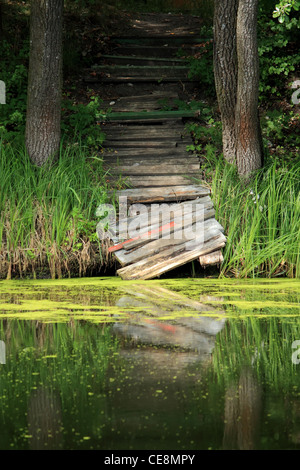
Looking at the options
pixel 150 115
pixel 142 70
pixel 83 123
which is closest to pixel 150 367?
pixel 83 123

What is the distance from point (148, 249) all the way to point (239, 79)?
2.11m

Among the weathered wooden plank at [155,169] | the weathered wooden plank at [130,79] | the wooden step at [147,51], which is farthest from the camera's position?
the wooden step at [147,51]

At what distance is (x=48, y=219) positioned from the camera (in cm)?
680

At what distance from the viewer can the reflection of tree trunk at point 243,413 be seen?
9.03 feet

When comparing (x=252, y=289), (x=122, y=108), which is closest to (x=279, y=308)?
(x=252, y=289)

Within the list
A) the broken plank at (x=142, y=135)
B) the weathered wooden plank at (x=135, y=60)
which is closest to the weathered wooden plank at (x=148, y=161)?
the broken plank at (x=142, y=135)

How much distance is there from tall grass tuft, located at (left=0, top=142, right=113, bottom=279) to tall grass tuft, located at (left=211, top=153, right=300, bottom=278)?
1.27m

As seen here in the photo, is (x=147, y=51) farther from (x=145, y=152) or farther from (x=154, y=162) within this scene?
(x=154, y=162)

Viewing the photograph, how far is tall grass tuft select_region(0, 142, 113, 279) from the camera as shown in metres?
6.63

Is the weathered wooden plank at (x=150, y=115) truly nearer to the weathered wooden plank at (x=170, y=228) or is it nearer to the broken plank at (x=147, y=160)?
the broken plank at (x=147, y=160)

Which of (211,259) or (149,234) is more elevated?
(149,234)

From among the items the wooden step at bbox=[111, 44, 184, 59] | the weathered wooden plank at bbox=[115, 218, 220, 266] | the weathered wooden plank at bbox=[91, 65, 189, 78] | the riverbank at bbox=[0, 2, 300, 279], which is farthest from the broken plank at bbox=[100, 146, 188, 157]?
the wooden step at bbox=[111, 44, 184, 59]

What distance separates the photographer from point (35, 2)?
7.40 metres

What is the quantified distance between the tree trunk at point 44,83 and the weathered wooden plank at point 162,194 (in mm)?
948
